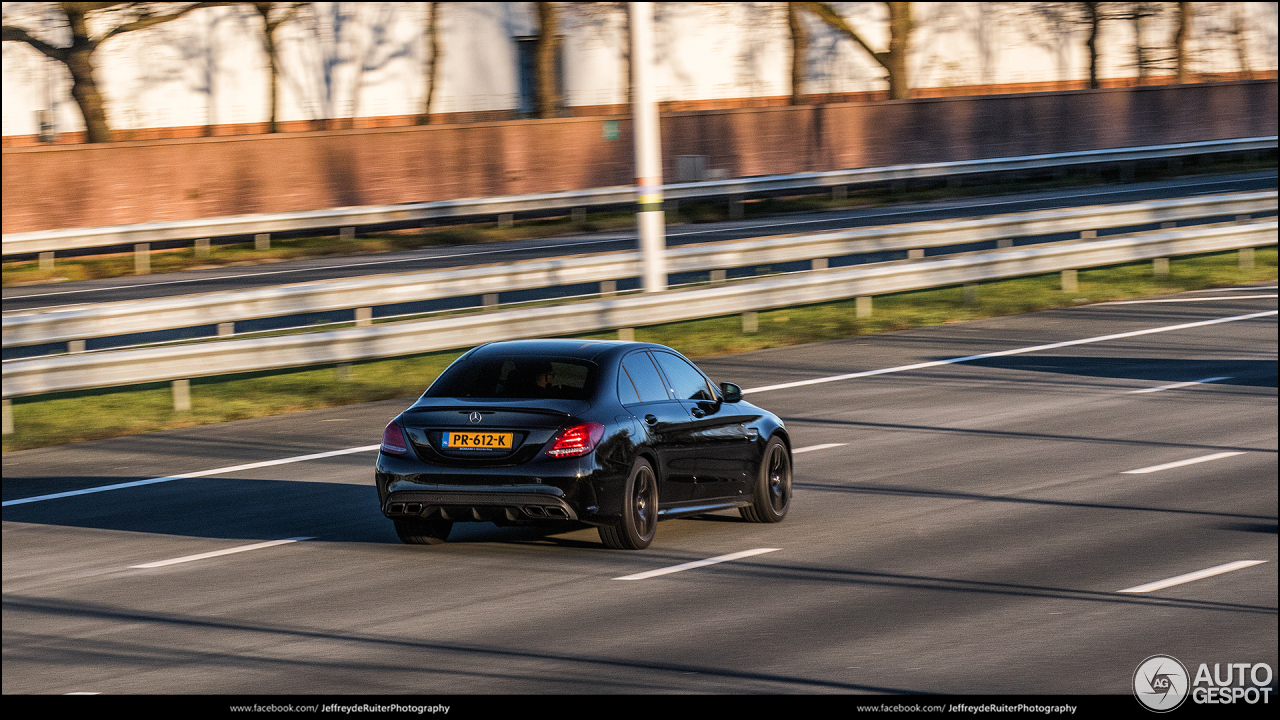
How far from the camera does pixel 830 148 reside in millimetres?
45969

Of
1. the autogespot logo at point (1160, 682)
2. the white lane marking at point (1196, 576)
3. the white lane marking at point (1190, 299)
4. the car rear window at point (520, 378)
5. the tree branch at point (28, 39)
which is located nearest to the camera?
the autogespot logo at point (1160, 682)

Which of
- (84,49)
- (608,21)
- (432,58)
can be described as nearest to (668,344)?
(84,49)

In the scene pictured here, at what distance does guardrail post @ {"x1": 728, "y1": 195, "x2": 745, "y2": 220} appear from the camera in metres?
39.2

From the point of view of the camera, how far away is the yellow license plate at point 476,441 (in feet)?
32.7

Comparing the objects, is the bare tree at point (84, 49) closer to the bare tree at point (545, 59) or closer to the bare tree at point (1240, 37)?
the bare tree at point (545, 59)

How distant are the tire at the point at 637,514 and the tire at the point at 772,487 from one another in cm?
107

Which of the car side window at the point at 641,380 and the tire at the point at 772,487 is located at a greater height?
the car side window at the point at 641,380

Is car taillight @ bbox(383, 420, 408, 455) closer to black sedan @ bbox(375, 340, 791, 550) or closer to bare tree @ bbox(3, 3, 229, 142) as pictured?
black sedan @ bbox(375, 340, 791, 550)

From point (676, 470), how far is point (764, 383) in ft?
23.0

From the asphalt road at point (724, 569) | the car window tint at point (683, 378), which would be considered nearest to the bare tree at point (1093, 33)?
the asphalt road at point (724, 569)

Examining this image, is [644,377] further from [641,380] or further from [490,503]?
[490,503]

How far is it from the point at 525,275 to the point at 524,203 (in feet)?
52.1

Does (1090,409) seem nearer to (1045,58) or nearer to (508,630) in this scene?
(508,630)

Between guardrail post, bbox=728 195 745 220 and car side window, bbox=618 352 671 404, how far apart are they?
28296 millimetres
